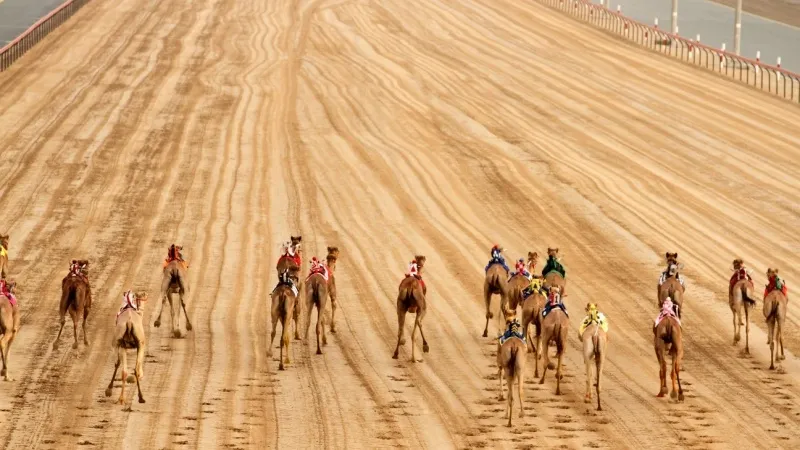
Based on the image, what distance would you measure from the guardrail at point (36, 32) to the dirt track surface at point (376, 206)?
0.58 metres

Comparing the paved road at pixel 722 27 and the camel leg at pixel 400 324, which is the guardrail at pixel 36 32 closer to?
the paved road at pixel 722 27

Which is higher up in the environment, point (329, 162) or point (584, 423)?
point (584, 423)

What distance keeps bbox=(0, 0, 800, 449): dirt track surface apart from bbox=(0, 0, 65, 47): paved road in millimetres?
1317

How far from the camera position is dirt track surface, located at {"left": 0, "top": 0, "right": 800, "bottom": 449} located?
54.9ft

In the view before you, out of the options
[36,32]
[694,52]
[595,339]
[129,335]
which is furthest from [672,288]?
[36,32]

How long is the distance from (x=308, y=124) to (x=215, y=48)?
1060 cm

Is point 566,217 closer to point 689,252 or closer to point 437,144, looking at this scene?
point 689,252

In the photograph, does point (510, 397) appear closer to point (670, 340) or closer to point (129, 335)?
point (670, 340)

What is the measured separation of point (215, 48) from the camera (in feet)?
153

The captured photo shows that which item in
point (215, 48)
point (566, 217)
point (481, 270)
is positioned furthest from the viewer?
point (215, 48)

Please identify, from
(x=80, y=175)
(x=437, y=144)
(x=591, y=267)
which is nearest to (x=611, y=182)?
(x=437, y=144)

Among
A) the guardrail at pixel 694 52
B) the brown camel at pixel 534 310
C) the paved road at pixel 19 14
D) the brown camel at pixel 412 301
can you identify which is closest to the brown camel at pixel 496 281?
the brown camel at pixel 412 301

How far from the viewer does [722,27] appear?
63.2 metres

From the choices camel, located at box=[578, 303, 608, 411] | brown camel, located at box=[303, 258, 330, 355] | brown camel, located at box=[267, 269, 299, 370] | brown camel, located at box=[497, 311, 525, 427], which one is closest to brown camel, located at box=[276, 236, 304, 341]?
brown camel, located at box=[303, 258, 330, 355]
